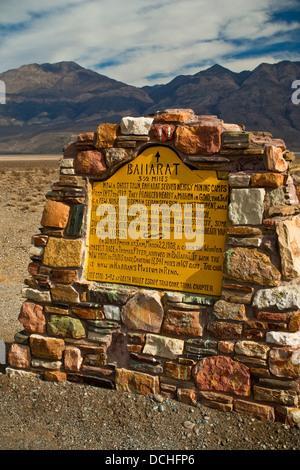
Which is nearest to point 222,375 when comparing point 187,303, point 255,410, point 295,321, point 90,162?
point 255,410

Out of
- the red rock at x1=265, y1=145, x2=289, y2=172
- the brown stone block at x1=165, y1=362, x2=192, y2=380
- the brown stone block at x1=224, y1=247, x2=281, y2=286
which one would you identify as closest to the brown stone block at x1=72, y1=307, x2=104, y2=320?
the brown stone block at x1=165, y1=362, x2=192, y2=380

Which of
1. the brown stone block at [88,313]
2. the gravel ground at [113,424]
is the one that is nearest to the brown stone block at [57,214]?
the brown stone block at [88,313]

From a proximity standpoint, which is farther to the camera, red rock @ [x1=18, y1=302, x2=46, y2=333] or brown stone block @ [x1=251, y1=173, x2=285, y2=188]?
red rock @ [x1=18, y1=302, x2=46, y2=333]

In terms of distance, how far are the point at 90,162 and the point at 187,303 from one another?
1.52 m

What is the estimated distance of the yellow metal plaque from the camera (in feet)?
12.3

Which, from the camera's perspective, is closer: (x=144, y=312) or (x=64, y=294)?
(x=144, y=312)

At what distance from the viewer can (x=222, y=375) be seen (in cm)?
363

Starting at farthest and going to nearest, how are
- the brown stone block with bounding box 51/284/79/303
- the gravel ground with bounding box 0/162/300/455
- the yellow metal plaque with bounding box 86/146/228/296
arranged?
the brown stone block with bounding box 51/284/79/303
the yellow metal plaque with bounding box 86/146/228/296
the gravel ground with bounding box 0/162/300/455

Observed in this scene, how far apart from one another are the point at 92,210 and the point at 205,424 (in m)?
2.07

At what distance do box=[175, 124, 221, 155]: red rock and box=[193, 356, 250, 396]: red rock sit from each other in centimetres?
167

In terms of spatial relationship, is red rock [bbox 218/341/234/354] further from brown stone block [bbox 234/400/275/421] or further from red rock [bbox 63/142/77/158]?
red rock [bbox 63/142/77/158]

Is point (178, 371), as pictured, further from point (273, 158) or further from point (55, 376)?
point (273, 158)

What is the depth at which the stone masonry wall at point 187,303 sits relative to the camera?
11.4 ft
